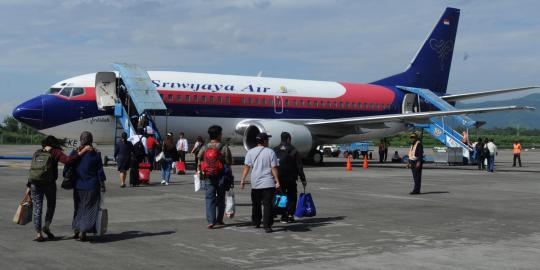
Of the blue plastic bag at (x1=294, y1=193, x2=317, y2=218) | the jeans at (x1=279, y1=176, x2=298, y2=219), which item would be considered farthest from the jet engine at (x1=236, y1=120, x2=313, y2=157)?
the jeans at (x1=279, y1=176, x2=298, y2=219)

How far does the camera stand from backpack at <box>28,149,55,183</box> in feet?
32.6

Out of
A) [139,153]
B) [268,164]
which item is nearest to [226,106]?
[139,153]

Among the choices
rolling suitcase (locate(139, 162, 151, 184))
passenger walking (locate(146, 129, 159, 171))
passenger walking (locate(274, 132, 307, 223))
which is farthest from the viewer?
passenger walking (locate(146, 129, 159, 171))

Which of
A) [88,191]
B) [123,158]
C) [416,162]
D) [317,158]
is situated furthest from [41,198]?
[317,158]

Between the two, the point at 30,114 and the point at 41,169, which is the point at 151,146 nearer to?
the point at 30,114

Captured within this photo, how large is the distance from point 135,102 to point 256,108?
22.5ft

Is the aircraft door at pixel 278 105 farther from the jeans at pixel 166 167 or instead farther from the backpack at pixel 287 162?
the backpack at pixel 287 162

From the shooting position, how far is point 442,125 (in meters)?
37.6

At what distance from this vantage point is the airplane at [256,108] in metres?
27.0

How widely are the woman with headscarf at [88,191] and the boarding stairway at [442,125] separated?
93.7 feet

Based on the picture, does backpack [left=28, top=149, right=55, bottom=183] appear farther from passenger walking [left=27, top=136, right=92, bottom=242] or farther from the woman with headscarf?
the woman with headscarf

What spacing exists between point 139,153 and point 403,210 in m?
8.80

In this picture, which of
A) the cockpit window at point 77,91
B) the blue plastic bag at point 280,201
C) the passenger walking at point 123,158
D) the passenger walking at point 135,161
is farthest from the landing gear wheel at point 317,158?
the blue plastic bag at point 280,201

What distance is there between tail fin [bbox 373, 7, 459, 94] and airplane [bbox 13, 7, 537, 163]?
9.2 inches
